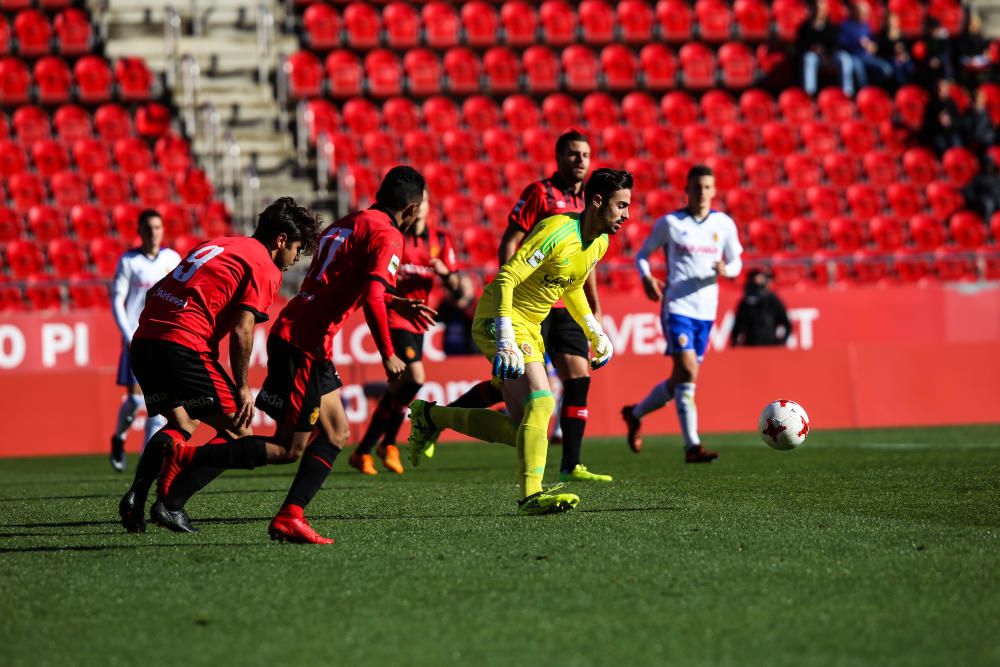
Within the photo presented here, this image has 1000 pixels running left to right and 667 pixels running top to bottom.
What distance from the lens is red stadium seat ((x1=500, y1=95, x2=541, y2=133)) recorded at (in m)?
22.6

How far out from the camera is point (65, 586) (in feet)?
17.9

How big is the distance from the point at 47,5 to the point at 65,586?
67.4 feet

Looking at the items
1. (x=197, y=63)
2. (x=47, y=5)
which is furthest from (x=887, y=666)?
(x=47, y=5)

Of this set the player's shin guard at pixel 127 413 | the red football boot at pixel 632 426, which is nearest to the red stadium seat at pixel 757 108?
the red football boot at pixel 632 426

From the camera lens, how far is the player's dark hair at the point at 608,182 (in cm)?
736

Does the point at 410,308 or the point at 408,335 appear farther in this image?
the point at 408,335

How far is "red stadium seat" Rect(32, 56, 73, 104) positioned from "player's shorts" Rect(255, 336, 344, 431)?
56.5 ft

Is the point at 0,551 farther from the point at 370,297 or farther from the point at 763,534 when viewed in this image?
the point at 763,534

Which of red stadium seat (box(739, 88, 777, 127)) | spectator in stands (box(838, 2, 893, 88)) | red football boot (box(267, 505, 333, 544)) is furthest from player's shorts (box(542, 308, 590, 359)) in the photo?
spectator in stands (box(838, 2, 893, 88))

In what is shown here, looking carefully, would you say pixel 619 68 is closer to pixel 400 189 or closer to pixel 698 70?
pixel 698 70

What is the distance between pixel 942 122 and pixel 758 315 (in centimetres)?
764

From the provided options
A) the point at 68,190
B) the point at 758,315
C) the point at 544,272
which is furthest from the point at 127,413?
the point at 68,190

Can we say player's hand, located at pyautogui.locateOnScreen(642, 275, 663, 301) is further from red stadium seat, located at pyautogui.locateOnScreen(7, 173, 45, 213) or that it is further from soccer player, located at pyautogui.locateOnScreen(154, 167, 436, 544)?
red stadium seat, located at pyautogui.locateOnScreen(7, 173, 45, 213)

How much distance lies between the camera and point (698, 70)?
76.5ft
